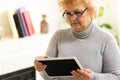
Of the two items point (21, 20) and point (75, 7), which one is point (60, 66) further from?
point (21, 20)

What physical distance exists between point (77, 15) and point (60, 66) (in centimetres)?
31

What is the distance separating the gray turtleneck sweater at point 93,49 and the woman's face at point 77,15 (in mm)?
61

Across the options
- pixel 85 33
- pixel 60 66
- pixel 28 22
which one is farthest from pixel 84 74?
pixel 28 22

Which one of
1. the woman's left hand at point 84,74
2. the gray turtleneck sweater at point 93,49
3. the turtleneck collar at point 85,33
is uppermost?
the turtleneck collar at point 85,33

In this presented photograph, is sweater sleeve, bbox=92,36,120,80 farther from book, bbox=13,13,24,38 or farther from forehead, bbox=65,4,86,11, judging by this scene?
book, bbox=13,13,24,38

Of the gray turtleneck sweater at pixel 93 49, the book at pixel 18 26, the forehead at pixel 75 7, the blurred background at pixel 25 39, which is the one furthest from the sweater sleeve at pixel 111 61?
the book at pixel 18 26

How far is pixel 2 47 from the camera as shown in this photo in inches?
96.4

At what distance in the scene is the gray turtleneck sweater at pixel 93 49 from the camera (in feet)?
4.85

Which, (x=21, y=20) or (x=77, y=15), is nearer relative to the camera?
(x=77, y=15)

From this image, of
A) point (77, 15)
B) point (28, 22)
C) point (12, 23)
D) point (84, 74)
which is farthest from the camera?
point (28, 22)

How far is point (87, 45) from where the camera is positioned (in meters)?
1.55

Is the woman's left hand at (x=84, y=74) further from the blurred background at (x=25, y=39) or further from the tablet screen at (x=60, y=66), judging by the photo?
the blurred background at (x=25, y=39)

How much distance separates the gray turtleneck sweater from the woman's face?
61 millimetres

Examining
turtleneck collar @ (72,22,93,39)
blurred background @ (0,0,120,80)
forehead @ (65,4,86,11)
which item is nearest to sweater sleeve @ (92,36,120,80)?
turtleneck collar @ (72,22,93,39)
